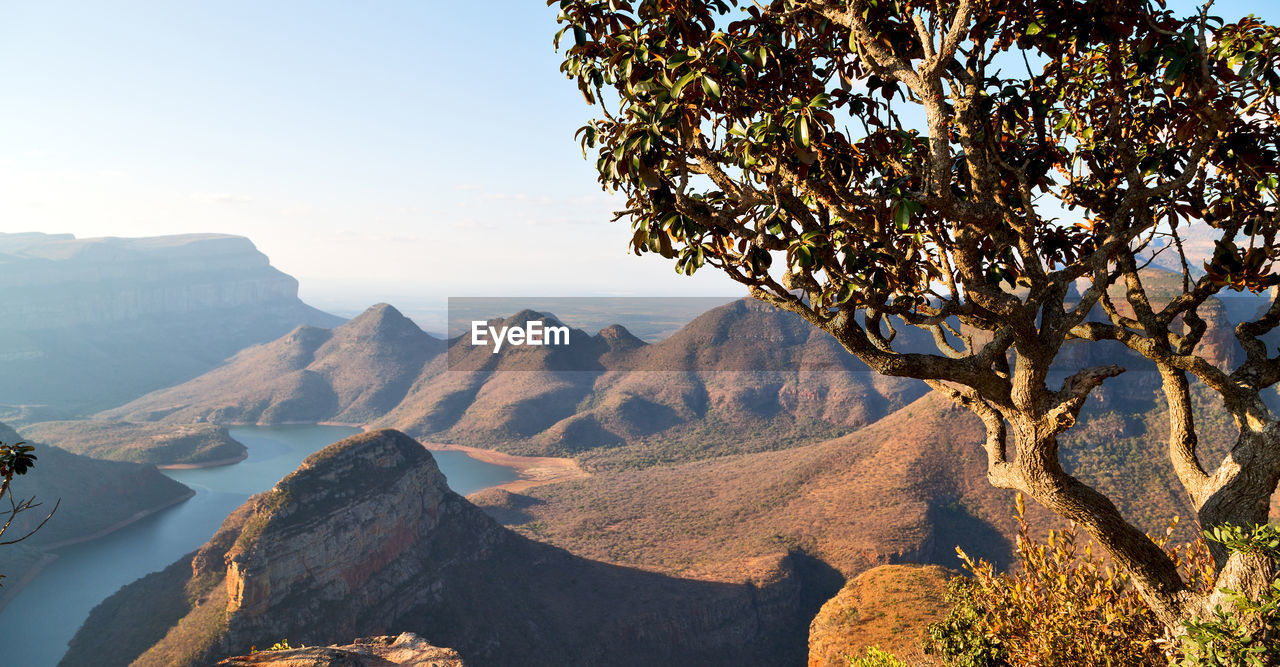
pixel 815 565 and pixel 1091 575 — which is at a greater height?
pixel 1091 575

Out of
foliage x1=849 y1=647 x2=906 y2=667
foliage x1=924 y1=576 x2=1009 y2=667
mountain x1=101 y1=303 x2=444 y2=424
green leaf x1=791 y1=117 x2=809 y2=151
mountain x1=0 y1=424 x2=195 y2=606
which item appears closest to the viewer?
green leaf x1=791 y1=117 x2=809 y2=151

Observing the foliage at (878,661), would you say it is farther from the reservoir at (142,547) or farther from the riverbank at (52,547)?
the riverbank at (52,547)

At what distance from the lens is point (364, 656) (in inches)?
584

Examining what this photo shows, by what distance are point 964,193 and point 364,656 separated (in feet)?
52.5

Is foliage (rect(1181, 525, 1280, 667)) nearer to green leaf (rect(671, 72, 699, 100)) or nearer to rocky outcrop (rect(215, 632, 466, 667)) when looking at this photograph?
green leaf (rect(671, 72, 699, 100))

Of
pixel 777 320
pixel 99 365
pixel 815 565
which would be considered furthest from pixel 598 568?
pixel 99 365

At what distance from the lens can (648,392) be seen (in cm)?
12369

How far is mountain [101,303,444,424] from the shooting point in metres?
148

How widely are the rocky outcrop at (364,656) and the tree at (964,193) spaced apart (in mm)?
11599

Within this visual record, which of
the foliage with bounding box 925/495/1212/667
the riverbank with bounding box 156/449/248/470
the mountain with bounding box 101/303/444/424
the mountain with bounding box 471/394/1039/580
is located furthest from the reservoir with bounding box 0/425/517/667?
the foliage with bounding box 925/495/1212/667

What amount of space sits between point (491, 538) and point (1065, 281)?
1990 inches

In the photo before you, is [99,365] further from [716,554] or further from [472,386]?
[716,554]

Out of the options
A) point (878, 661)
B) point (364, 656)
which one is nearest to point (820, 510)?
point (878, 661)

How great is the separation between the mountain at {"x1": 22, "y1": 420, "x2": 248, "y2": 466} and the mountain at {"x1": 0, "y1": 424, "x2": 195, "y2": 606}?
60.8 ft
